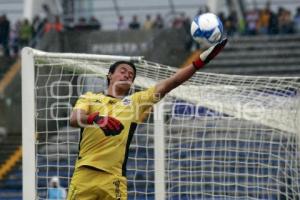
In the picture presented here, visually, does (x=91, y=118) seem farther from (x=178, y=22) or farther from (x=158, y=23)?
(x=158, y=23)

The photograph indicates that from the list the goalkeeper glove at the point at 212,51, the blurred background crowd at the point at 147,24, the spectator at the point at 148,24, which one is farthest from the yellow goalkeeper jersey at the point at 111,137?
the spectator at the point at 148,24

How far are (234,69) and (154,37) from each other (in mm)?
1988

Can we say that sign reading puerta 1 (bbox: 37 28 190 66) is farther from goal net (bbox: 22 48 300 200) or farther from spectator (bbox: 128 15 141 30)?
goal net (bbox: 22 48 300 200)

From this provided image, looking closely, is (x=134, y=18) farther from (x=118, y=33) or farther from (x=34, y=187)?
(x=34, y=187)

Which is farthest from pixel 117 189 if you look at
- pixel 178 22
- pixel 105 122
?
pixel 178 22

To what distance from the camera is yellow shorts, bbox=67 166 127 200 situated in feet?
22.9

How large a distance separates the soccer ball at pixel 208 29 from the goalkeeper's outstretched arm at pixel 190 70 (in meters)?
0.06

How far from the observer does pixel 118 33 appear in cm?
2061

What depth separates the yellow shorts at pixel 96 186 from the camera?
6965 millimetres

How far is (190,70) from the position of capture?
6668mm

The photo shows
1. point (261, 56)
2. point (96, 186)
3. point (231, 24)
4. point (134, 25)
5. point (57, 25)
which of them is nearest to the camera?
point (96, 186)

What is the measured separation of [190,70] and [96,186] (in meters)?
1.17

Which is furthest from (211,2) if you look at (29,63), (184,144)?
(29,63)

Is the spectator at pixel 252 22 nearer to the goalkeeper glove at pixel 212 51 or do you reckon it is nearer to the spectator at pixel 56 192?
the spectator at pixel 56 192
